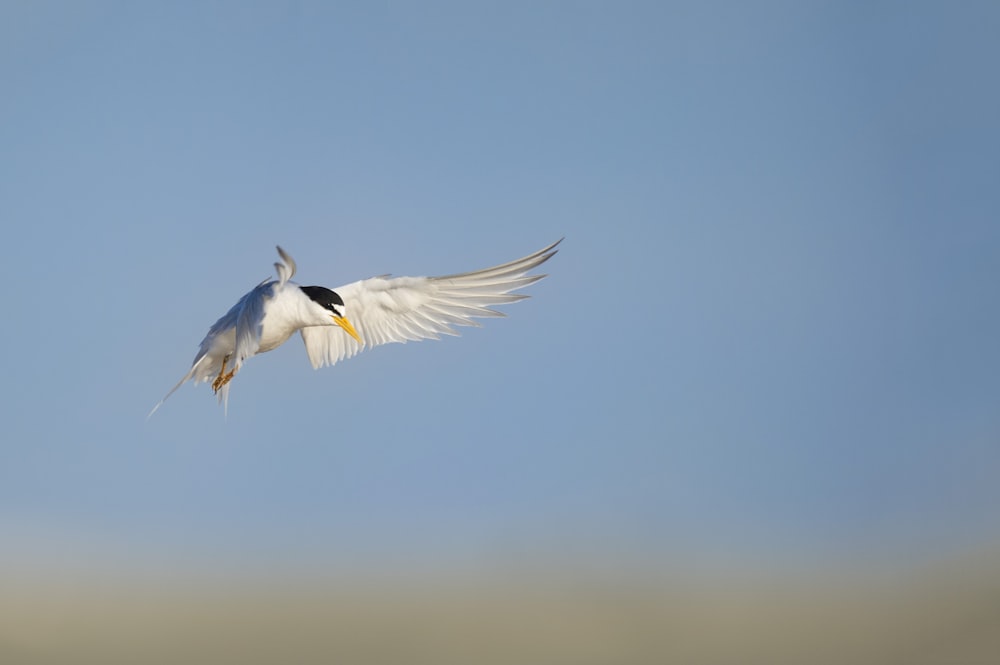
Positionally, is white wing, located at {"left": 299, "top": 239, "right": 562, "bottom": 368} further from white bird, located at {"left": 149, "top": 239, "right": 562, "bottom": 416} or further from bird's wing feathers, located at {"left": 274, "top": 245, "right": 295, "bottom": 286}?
bird's wing feathers, located at {"left": 274, "top": 245, "right": 295, "bottom": 286}

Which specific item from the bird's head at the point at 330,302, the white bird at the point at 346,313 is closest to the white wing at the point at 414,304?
the white bird at the point at 346,313

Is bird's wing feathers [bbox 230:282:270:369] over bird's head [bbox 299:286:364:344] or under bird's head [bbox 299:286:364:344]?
under

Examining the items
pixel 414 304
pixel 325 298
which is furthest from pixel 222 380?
pixel 414 304

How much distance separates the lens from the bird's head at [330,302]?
5004 millimetres

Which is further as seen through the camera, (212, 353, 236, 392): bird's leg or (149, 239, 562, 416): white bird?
(212, 353, 236, 392): bird's leg

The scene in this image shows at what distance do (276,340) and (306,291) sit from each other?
0.32m

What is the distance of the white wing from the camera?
520 cm

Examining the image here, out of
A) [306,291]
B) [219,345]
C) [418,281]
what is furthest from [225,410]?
[418,281]

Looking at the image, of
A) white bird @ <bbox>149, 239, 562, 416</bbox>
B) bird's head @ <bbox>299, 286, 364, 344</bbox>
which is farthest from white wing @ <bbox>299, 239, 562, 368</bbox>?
bird's head @ <bbox>299, 286, 364, 344</bbox>

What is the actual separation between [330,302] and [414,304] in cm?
64

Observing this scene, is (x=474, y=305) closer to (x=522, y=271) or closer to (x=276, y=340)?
(x=522, y=271)

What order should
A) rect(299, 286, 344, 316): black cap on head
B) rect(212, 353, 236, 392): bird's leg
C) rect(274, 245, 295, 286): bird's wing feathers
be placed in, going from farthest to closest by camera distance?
rect(212, 353, 236, 392): bird's leg, rect(299, 286, 344, 316): black cap on head, rect(274, 245, 295, 286): bird's wing feathers

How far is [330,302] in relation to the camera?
5.05 m

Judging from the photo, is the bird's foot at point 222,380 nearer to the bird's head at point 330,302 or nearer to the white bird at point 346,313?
the white bird at point 346,313
